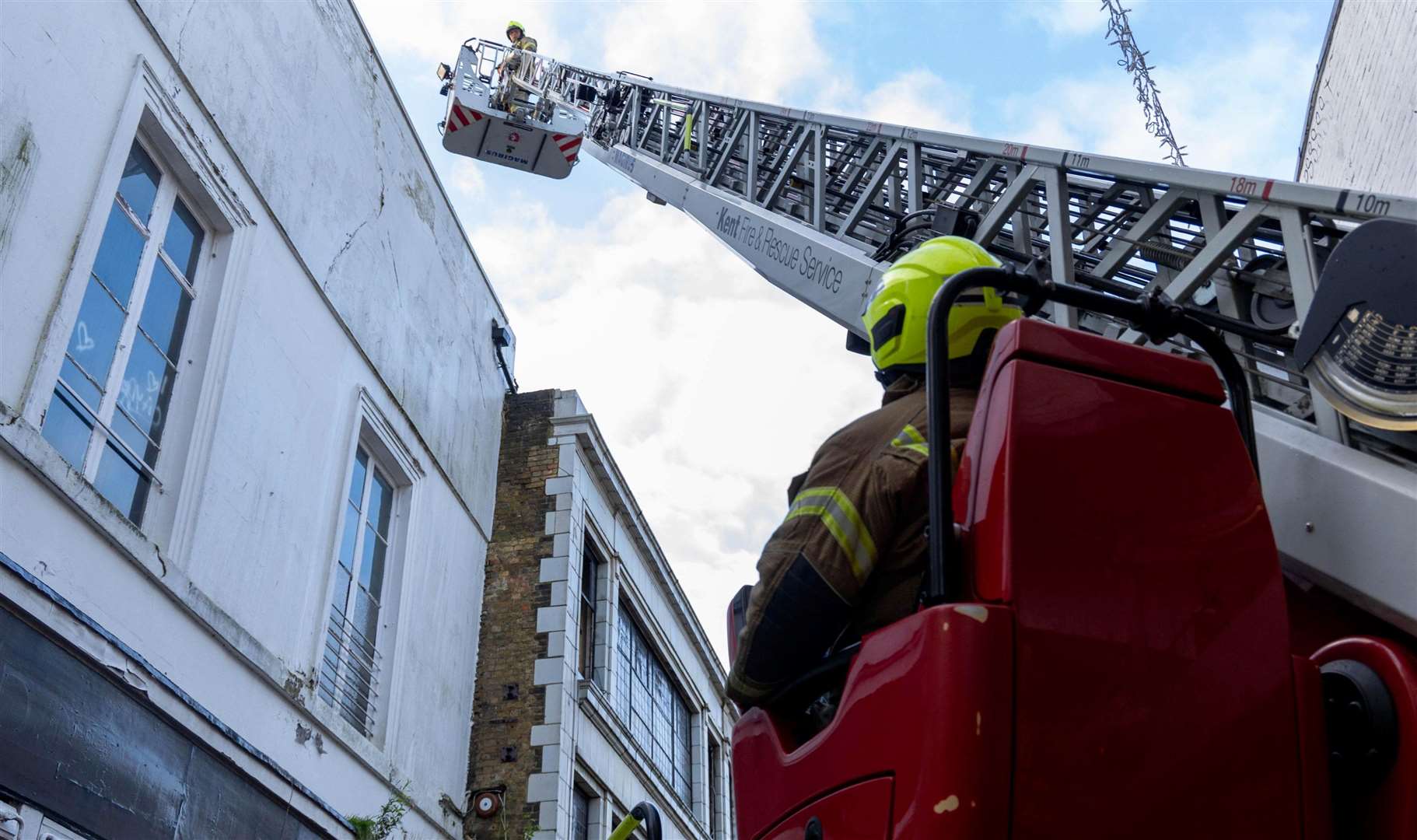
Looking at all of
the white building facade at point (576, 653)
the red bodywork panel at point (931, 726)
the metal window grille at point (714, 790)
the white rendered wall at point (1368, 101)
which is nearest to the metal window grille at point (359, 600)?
the white building facade at point (576, 653)

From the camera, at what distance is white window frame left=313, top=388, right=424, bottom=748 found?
28.8 feet

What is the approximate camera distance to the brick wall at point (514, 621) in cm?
1137

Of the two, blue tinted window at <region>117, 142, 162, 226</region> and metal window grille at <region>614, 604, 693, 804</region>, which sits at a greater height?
metal window grille at <region>614, 604, 693, 804</region>

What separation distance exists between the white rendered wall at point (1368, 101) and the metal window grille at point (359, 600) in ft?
30.1

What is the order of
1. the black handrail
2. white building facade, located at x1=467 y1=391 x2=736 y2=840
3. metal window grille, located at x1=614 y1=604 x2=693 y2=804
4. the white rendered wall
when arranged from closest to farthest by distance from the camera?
the black handrail, the white rendered wall, white building facade, located at x1=467 y1=391 x2=736 y2=840, metal window grille, located at x1=614 y1=604 x2=693 y2=804

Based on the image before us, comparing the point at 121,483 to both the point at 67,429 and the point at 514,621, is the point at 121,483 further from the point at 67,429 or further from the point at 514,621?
the point at 514,621

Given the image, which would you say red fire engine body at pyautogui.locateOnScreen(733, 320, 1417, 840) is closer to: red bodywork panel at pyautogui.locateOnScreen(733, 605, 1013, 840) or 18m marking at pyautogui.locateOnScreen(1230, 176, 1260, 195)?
red bodywork panel at pyautogui.locateOnScreen(733, 605, 1013, 840)

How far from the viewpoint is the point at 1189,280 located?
3.73m

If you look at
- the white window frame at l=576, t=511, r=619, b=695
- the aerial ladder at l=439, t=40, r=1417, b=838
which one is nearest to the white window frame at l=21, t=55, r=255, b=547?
the aerial ladder at l=439, t=40, r=1417, b=838

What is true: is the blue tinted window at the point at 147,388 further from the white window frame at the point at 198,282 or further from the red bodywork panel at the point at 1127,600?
the red bodywork panel at the point at 1127,600

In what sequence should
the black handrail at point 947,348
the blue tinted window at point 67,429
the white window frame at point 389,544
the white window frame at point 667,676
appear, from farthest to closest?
1. the white window frame at point 667,676
2. the white window frame at point 389,544
3. the blue tinted window at point 67,429
4. the black handrail at point 947,348

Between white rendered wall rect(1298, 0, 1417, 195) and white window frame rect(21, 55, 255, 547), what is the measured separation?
31.3 ft

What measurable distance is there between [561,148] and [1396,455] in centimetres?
1227

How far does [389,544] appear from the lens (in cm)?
1040
